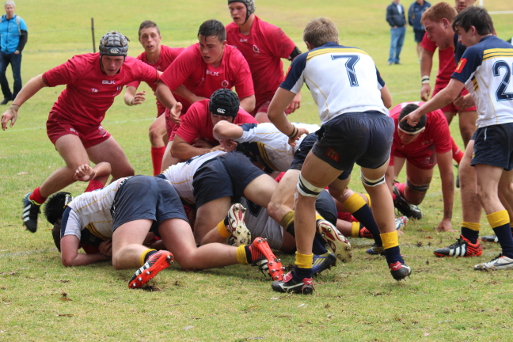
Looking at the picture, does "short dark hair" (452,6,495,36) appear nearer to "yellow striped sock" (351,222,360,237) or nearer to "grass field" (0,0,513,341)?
"grass field" (0,0,513,341)

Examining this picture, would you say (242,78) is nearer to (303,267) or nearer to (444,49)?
(444,49)

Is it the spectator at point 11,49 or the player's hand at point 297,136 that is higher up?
the player's hand at point 297,136

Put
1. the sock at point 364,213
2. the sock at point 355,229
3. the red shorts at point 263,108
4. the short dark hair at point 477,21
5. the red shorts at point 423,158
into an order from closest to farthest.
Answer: the short dark hair at point 477,21, the sock at point 364,213, the sock at point 355,229, the red shorts at point 423,158, the red shorts at point 263,108

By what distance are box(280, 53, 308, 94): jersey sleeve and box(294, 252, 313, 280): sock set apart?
112 cm

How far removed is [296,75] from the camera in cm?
418

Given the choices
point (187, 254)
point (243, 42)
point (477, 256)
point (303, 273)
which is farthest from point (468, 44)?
point (243, 42)

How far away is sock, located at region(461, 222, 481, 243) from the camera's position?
500 centimetres

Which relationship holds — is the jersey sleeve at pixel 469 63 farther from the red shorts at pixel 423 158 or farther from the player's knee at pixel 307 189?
the red shorts at pixel 423 158

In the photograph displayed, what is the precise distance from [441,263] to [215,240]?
175 centimetres

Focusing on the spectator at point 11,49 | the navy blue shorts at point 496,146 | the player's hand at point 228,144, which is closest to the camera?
the navy blue shorts at point 496,146

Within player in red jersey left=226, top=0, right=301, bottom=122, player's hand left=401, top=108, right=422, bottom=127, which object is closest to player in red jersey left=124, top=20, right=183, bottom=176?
player in red jersey left=226, top=0, right=301, bottom=122

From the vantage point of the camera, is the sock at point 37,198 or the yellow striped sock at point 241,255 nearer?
the yellow striped sock at point 241,255

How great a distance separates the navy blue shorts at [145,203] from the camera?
455 cm

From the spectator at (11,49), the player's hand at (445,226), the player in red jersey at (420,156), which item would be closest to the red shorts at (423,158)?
the player in red jersey at (420,156)
